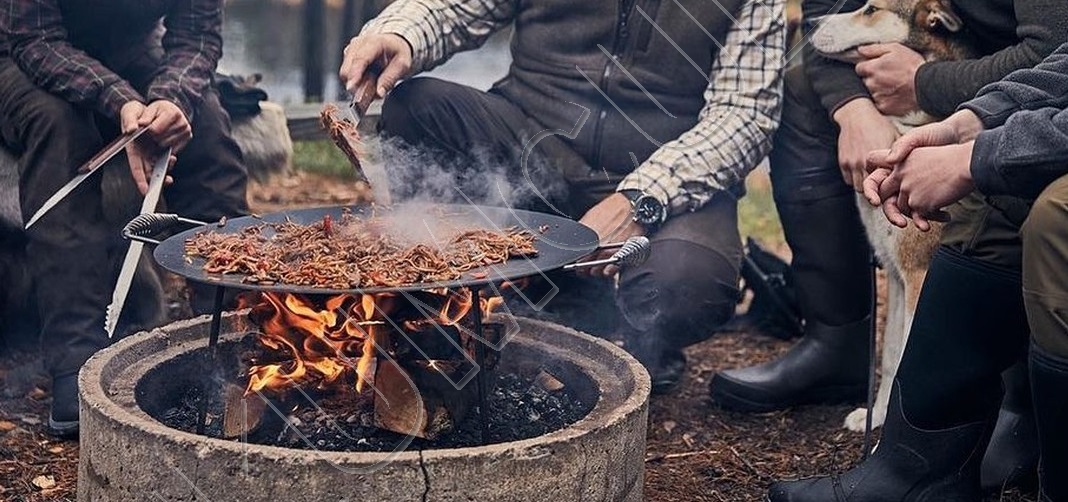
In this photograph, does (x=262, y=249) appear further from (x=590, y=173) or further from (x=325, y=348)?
(x=590, y=173)

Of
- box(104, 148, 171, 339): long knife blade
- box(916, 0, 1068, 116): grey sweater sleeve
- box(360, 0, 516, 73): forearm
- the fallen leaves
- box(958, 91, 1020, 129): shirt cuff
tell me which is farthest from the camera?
box(360, 0, 516, 73): forearm

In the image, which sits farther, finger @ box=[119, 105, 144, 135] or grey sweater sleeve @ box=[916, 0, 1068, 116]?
finger @ box=[119, 105, 144, 135]

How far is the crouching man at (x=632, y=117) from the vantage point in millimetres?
4641

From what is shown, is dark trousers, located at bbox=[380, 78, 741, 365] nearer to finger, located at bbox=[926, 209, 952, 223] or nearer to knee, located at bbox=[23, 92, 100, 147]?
knee, located at bbox=[23, 92, 100, 147]

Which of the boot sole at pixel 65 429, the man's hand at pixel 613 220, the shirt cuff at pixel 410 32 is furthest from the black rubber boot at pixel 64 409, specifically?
the man's hand at pixel 613 220

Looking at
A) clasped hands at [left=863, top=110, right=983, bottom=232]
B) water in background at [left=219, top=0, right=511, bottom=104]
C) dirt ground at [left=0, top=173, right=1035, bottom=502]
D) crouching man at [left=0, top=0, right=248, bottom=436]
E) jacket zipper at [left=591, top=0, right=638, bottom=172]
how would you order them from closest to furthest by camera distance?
1. clasped hands at [left=863, top=110, right=983, bottom=232]
2. dirt ground at [left=0, top=173, right=1035, bottom=502]
3. crouching man at [left=0, top=0, right=248, bottom=436]
4. jacket zipper at [left=591, top=0, right=638, bottom=172]
5. water in background at [left=219, top=0, right=511, bottom=104]

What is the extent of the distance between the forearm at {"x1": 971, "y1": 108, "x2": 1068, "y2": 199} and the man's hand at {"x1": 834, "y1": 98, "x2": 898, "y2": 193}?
1.15 m

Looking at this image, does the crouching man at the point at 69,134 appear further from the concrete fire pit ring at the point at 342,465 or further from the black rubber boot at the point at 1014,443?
the black rubber boot at the point at 1014,443

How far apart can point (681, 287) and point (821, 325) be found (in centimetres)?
66

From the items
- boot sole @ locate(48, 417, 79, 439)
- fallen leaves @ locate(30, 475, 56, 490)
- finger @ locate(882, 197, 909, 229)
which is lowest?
boot sole @ locate(48, 417, 79, 439)

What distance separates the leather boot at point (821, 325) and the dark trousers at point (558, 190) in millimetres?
264

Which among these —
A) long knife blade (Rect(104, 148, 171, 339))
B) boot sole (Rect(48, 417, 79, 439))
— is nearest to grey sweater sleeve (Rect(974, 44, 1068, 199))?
long knife blade (Rect(104, 148, 171, 339))

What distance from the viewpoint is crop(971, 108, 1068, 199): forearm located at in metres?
2.87

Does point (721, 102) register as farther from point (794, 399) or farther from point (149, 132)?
point (149, 132)
